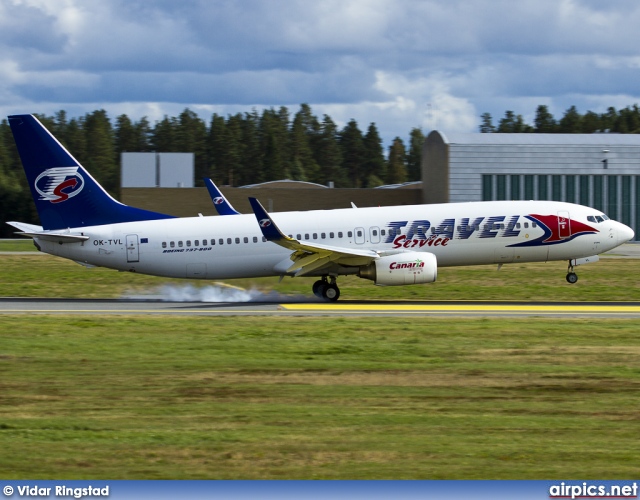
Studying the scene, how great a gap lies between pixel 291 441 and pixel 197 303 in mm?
20457

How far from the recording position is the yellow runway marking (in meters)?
30.0

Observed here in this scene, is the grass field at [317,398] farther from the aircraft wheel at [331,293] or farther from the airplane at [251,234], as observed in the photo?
the aircraft wheel at [331,293]

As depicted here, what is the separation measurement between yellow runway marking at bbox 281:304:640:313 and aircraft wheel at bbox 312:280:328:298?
1.35 metres

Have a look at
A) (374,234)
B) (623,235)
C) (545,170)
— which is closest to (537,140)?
(545,170)

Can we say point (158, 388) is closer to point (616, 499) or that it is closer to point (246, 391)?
point (246, 391)

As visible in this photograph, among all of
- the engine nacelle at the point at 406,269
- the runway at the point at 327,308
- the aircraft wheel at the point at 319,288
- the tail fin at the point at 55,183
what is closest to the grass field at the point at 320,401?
the runway at the point at 327,308

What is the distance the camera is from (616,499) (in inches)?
394

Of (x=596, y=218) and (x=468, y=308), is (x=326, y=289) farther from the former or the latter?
(x=596, y=218)

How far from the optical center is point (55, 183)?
107ft

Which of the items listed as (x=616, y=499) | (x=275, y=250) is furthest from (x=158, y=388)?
(x=275, y=250)

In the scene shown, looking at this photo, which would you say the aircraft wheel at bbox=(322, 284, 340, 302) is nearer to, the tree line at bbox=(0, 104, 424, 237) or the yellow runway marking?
the yellow runway marking

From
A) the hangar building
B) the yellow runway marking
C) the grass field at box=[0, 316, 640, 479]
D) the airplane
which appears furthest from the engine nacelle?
the hangar building

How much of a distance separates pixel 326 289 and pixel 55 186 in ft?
34.4

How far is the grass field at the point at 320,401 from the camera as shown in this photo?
11898 mm
